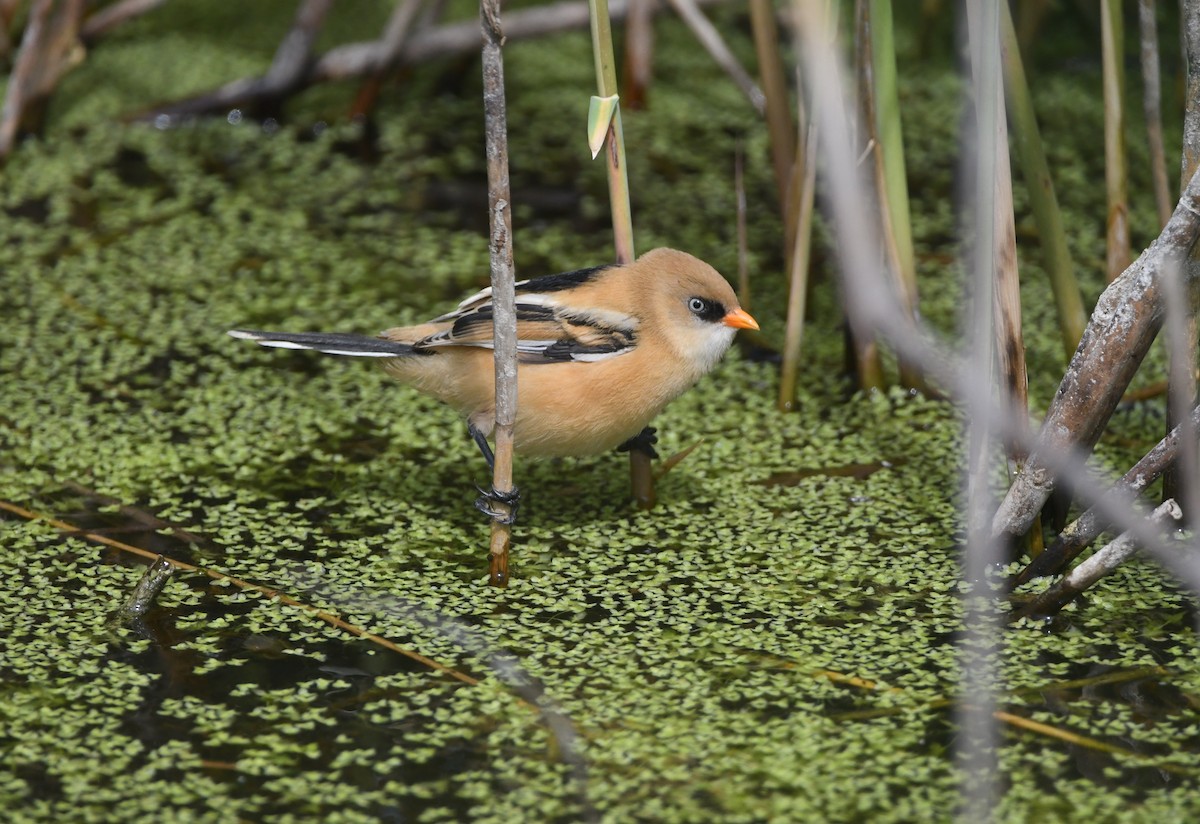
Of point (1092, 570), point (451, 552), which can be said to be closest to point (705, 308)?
point (451, 552)

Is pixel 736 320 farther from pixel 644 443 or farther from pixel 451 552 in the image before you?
pixel 451 552

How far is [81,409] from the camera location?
14.8 ft

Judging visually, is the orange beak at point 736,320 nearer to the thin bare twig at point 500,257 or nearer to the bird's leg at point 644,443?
the bird's leg at point 644,443

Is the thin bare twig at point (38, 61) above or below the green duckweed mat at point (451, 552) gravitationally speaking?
above

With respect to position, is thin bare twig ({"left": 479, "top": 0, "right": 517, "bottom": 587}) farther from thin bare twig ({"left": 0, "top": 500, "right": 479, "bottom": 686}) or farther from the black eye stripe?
the black eye stripe

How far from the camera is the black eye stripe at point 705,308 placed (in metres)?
3.83

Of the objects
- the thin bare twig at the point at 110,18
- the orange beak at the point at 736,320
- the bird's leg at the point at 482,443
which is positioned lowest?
the bird's leg at the point at 482,443

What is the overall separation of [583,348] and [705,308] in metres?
0.34

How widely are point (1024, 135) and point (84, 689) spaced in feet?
8.38

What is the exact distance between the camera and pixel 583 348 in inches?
149

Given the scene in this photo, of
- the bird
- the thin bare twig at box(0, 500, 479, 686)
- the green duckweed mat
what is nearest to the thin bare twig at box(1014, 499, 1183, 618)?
the green duckweed mat

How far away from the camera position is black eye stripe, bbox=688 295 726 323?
383 centimetres

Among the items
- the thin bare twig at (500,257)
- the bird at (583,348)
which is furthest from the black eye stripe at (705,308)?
the thin bare twig at (500,257)

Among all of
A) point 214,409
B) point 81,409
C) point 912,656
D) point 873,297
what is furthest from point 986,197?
point 81,409
